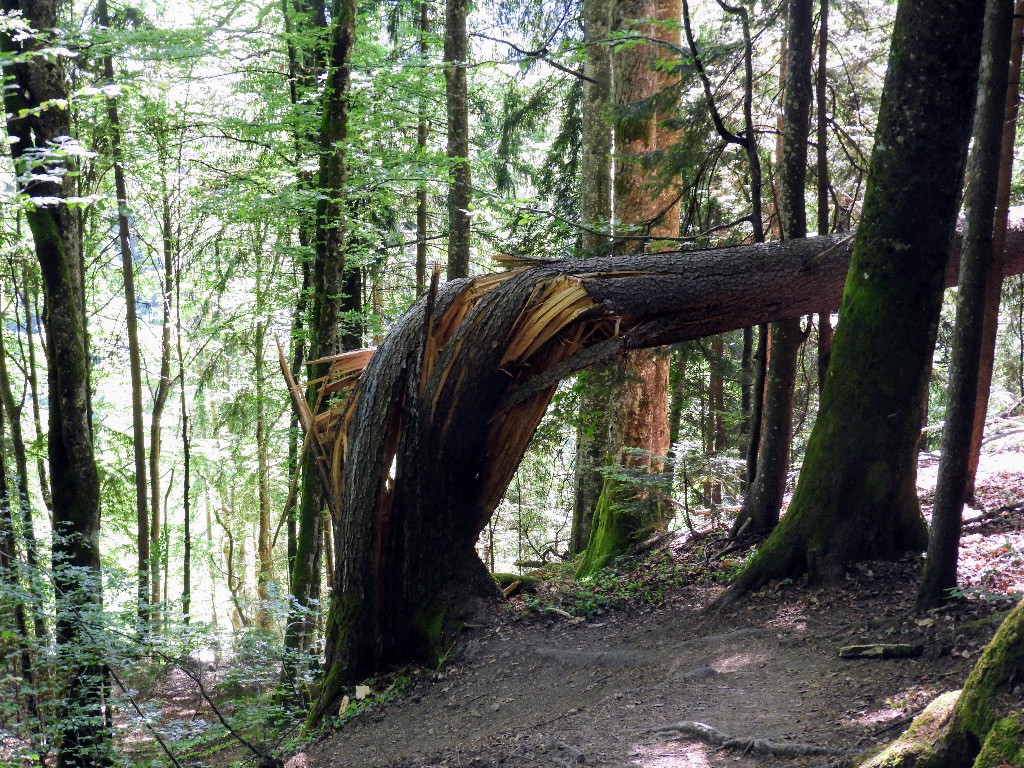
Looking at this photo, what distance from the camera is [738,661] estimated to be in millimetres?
4746

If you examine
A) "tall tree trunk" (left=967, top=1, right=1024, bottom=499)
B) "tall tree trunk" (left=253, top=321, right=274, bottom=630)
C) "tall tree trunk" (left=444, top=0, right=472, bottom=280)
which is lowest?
A: "tall tree trunk" (left=253, top=321, right=274, bottom=630)

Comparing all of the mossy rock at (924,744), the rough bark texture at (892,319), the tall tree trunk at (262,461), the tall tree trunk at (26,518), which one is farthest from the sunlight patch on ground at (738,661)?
the tall tree trunk at (262,461)

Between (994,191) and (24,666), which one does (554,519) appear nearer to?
(24,666)

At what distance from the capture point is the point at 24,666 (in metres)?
9.41

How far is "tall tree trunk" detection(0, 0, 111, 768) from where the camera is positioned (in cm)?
666

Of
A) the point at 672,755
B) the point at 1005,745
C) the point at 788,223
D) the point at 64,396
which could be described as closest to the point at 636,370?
the point at 788,223

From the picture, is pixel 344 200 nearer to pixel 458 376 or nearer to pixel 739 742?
pixel 458 376

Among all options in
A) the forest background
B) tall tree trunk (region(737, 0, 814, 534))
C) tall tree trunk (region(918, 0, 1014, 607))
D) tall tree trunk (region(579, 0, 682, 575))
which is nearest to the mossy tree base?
tall tree trunk (region(579, 0, 682, 575))

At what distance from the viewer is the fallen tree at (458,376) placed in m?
5.96

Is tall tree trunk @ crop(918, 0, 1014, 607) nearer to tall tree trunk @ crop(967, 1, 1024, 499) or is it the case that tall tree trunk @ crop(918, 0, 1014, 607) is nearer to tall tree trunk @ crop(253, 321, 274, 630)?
tall tree trunk @ crop(967, 1, 1024, 499)

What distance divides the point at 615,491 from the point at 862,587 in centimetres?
364

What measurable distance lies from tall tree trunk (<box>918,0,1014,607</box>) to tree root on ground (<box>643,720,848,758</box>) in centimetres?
164

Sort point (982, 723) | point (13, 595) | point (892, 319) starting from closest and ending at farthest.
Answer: point (982, 723)
point (892, 319)
point (13, 595)

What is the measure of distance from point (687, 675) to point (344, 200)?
22.5ft
